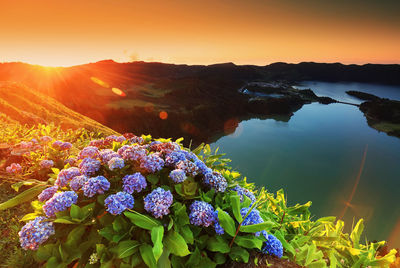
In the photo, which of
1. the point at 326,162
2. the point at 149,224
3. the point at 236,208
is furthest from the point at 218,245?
the point at 326,162

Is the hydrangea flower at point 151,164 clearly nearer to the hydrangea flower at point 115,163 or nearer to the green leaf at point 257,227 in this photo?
the hydrangea flower at point 115,163

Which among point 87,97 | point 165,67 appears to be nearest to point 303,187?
point 87,97

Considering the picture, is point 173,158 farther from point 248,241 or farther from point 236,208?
point 248,241

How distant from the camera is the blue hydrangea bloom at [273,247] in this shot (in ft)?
7.51

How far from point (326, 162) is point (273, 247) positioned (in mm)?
49610

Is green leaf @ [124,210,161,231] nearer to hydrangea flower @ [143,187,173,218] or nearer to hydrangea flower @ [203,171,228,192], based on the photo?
hydrangea flower @ [143,187,173,218]

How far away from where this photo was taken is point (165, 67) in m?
123

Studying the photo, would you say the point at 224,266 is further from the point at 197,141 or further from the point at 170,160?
the point at 197,141

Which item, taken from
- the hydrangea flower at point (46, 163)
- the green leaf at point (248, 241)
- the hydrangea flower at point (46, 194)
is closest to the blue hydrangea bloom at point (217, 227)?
the green leaf at point (248, 241)

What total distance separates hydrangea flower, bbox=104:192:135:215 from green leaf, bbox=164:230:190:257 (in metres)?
0.53

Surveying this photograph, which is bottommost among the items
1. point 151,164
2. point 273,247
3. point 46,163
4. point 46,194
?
point 273,247

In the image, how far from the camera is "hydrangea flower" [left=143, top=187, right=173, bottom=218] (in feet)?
6.81

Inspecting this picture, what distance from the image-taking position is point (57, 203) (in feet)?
6.91

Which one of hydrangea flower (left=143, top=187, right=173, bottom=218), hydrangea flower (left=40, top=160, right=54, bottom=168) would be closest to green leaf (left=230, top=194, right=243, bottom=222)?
hydrangea flower (left=143, top=187, right=173, bottom=218)
